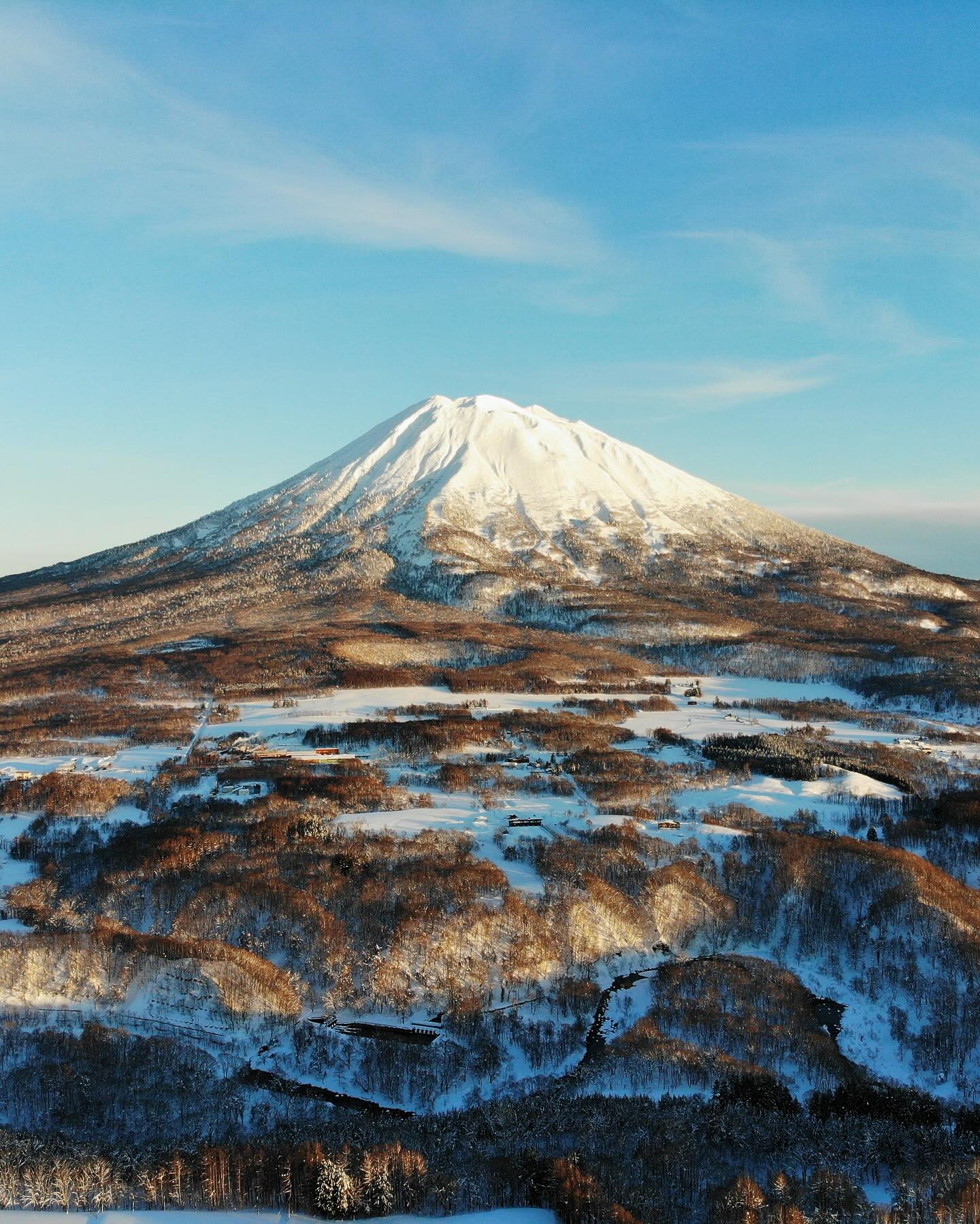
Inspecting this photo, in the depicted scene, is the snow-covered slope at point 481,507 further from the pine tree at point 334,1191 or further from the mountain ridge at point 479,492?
the pine tree at point 334,1191

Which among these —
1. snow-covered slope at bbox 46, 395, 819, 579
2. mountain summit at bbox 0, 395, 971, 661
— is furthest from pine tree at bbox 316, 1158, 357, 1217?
snow-covered slope at bbox 46, 395, 819, 579

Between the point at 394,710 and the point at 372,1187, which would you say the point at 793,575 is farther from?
the point at 372,1187

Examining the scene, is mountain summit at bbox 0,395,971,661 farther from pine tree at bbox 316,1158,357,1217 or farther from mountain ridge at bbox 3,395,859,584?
pine tree at bbox 316,1158,357,1217

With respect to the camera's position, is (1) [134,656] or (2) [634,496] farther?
(2) [634,496]

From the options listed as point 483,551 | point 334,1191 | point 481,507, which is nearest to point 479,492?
point 481,507

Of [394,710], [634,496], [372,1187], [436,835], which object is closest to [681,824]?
[436,835]

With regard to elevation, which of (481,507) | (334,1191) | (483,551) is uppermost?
(481,507)

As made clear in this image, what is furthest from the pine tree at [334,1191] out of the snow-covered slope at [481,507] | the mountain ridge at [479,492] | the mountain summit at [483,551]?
the mountain ridge at [479,492]

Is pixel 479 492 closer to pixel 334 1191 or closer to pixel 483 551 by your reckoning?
pixel 483 551
